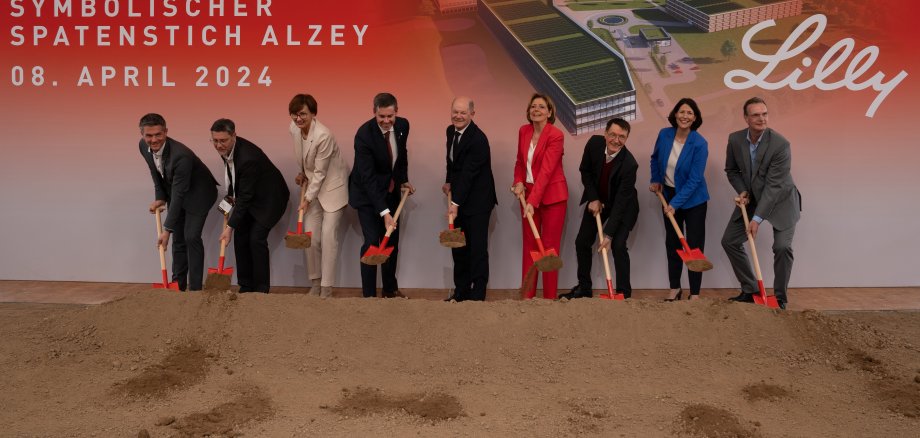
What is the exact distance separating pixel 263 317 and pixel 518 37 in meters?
2.66

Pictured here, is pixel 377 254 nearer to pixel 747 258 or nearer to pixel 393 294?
pixel 393 294

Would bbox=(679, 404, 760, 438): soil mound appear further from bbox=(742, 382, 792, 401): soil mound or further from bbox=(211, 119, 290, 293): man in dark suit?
bbox=(211, 119, 290, 293): man in dark suit

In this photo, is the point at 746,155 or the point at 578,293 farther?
the point at 578,293

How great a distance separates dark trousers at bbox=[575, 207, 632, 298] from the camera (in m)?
4.86

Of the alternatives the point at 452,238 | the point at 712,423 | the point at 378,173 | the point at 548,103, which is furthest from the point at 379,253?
the point at 712,423

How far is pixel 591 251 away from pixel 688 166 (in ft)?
2.72

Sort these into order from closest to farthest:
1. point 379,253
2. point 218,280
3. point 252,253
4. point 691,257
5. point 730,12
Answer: point 218,280 → point 691,257 → point 379,253 → point 252,253 → point 730,12

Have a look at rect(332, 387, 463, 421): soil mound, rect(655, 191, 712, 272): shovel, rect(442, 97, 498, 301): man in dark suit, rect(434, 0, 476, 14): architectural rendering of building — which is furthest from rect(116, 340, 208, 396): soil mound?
rect(434, 0, 476, 14): architectural rendering of building

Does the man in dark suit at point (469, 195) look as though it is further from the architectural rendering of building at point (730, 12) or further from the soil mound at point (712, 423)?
the soil mound at point (712, 423)

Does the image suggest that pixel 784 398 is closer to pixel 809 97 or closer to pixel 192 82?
pixel 809 97

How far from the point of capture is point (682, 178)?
4816 millimetres

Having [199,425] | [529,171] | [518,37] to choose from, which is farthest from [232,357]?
[518,37]

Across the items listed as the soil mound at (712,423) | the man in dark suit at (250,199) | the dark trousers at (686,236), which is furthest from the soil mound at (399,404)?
the dark trousers at (686,236)

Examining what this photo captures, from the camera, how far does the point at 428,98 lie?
539cm
